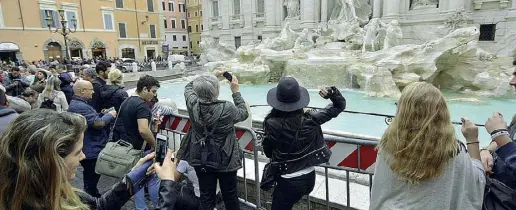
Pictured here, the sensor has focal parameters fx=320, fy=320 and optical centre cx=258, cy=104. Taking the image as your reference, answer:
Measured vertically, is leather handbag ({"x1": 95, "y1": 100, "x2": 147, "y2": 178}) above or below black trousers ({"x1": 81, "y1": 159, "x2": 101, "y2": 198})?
above

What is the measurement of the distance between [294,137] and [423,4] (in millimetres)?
18600

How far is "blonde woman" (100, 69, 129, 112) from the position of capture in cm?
434

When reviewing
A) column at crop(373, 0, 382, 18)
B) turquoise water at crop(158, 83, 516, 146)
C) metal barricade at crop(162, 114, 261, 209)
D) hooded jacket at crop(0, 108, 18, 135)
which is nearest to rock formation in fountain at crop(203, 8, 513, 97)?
turquoise water at crop(158, 83, 516, 146)

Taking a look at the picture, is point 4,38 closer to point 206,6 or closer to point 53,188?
point 206,6

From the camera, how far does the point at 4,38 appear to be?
29172mm

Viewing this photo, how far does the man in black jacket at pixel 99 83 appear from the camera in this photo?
451 cm

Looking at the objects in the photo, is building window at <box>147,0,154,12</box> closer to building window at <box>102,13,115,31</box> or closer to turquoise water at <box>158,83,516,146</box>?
building window at <box>102,13,115,31</box>

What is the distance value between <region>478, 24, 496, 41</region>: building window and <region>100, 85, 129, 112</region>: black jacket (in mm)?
18275

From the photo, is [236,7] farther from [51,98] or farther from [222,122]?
[222,122]

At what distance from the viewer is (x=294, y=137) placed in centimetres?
248

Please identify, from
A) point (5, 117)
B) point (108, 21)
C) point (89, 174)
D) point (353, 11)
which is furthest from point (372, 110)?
point (108, 21)

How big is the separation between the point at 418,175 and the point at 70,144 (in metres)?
1.66

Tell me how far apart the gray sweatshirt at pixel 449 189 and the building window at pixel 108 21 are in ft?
130

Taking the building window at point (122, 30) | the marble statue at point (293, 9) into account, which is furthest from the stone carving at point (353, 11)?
the building window at point (122, 30)
